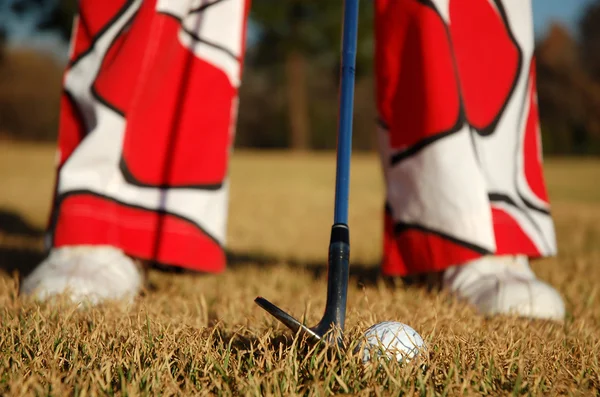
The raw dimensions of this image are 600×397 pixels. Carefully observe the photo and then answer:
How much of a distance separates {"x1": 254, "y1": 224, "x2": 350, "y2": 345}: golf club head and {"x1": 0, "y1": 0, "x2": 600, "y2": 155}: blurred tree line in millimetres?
17759

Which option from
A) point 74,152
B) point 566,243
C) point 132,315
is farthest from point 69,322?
point 566,243

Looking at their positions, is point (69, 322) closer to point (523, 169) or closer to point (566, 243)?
point (523, 169)

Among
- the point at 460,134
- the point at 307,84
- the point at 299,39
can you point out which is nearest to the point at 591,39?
the point at 307,84

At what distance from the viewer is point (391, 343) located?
89 centimetres

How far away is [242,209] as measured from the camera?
4.91 metres

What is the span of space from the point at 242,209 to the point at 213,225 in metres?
3.36

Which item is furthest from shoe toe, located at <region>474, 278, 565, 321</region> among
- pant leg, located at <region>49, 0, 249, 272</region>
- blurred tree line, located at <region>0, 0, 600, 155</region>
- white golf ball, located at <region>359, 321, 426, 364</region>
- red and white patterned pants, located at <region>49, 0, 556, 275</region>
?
blurred tree line, located at <region>0, 0, 600, 155</region>

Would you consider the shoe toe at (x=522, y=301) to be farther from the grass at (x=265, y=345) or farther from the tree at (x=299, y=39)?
the tree at (x=299, y=39)

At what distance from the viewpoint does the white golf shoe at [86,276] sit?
130cm

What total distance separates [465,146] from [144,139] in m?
0.82

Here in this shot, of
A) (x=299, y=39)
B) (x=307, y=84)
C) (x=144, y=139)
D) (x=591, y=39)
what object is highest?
(x=591, y=39)

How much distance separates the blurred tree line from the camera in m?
20.7

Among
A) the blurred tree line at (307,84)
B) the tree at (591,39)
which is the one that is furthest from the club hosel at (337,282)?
the tree at (591,39)

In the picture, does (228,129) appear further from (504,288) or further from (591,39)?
(591,39)
